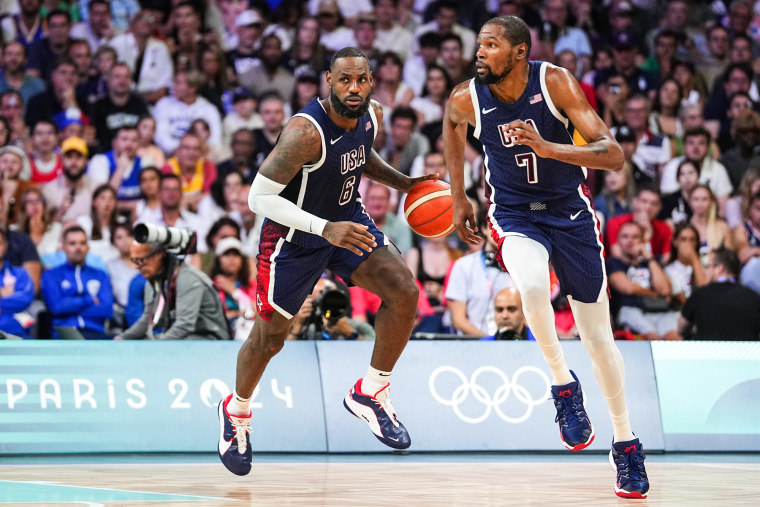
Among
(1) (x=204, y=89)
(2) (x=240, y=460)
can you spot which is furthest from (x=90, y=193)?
(2) (x=240, y=460)

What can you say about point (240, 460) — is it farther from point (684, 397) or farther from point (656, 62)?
point (656, 62)

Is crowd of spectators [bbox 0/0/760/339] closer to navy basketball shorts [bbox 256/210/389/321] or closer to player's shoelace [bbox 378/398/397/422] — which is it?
player's shoelace [bbox 378/398/397/422]

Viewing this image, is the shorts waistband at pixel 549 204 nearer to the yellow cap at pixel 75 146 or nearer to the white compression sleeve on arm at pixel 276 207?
the white compression sleeve on arm at pixel 276 207

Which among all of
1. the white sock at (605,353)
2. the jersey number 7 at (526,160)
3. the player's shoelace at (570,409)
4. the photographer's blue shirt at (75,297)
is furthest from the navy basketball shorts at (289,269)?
the photographer's blue shirt at (75,297)

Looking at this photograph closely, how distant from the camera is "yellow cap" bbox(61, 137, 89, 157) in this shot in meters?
12.0

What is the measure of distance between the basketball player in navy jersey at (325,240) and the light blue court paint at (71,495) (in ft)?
3.46

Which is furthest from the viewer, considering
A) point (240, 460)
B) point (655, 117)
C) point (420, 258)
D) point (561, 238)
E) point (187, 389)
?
point (655, 117)

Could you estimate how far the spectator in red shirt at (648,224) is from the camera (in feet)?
37.8

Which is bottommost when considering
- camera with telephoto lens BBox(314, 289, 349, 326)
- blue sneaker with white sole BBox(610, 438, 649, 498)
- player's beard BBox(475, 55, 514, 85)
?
blue sneaker with white sole BBox(610, 438, 649, 498)

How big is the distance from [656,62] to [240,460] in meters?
9.11

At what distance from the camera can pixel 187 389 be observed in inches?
332

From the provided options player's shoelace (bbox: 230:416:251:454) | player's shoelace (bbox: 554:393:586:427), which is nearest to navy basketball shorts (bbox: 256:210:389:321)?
player's shoelace (bbox: 230:416:251:454)

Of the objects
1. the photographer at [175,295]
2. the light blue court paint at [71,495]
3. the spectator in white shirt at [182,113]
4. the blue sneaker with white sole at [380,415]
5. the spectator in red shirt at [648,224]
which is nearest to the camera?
the light blue court paint at [71,495]

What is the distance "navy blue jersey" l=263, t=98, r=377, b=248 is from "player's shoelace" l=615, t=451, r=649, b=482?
2.03m
